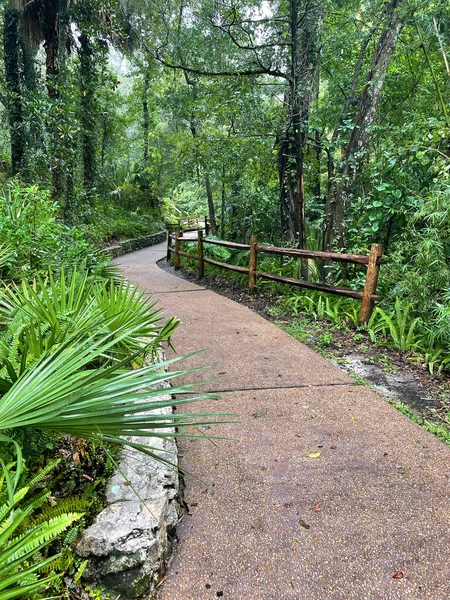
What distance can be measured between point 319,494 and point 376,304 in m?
3.12

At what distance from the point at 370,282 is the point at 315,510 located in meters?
2.86

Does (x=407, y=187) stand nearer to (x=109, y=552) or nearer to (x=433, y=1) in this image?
(x=433, y=1)

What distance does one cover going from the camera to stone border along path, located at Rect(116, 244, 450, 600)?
142 centimetres

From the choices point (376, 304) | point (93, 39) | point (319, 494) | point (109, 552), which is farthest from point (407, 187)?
point (93, 39)

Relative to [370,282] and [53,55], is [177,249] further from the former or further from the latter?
[370,282]

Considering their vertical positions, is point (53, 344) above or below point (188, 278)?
above

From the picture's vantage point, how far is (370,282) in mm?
4055

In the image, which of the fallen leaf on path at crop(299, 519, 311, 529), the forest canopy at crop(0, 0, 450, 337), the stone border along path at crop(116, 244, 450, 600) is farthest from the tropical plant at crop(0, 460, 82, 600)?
the forest canopy at crop(0, 0, 450, 337)

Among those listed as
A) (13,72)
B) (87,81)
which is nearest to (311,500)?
(87,81)

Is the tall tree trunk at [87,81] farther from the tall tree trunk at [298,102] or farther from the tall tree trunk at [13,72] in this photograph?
the tall tree trunk at [298,102]

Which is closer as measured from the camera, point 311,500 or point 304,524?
point 304,524

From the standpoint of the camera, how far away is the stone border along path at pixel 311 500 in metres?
1.42

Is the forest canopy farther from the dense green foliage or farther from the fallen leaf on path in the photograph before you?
the fallen leaf on path

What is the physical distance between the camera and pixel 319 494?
6.11 ft
